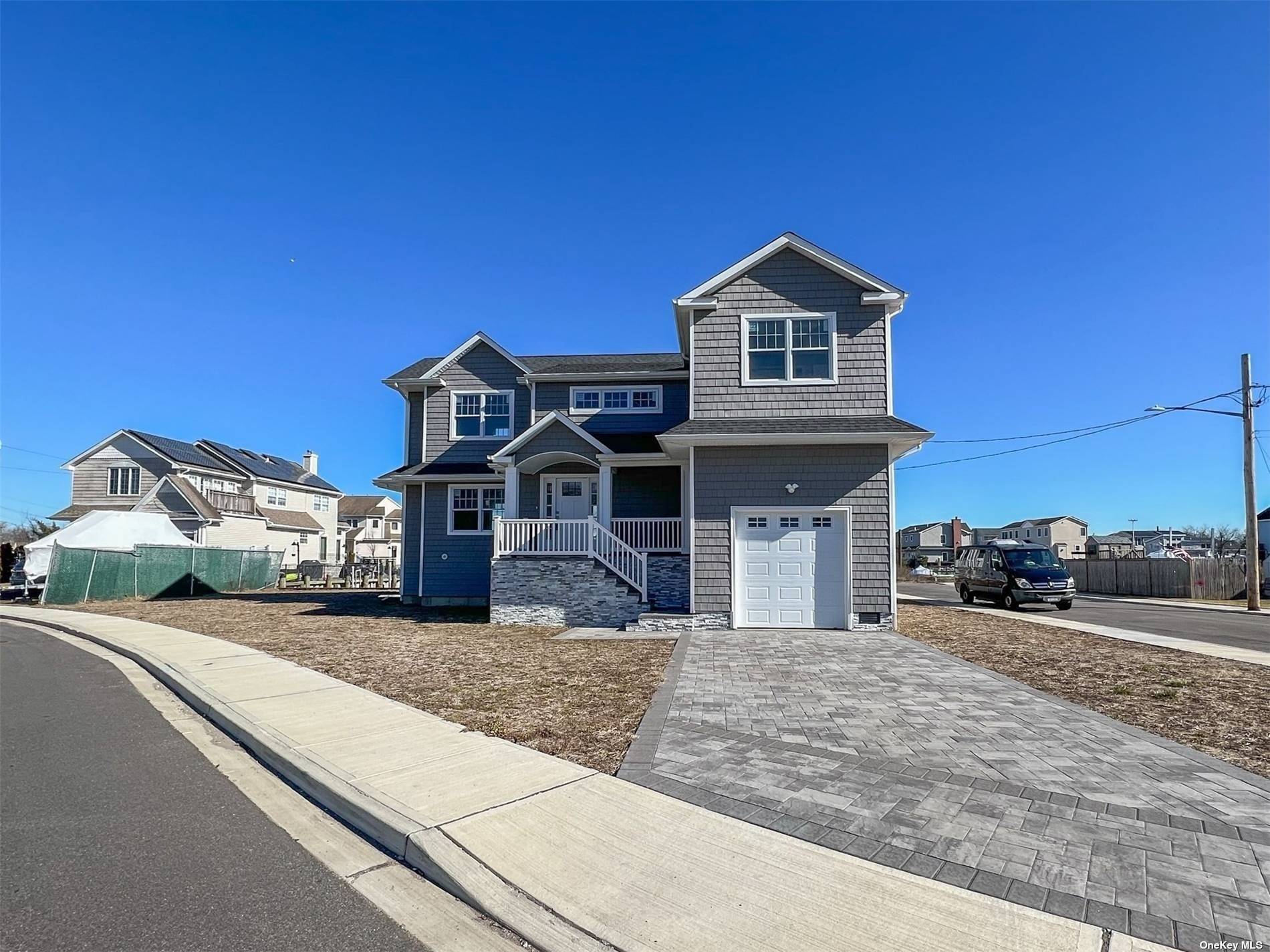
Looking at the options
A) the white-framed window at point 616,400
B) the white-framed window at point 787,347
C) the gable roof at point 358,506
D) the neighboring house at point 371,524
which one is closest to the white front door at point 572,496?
the white-framed window at point 616,400

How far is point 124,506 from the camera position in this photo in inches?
1491

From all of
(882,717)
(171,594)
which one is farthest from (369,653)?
(171,594)

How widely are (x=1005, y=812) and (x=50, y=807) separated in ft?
21.6

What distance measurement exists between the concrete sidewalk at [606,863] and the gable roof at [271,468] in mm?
41447

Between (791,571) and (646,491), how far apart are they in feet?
17.0

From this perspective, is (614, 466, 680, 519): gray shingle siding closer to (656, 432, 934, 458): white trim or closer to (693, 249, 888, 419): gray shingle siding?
(693, 249, 888, 419): gray shingle siding

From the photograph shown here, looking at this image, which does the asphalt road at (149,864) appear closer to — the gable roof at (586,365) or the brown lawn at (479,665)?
the brown lawn at (479,665)

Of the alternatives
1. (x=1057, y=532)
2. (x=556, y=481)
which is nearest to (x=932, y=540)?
(x=1057, y=532)

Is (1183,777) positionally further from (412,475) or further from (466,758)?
(412,475)

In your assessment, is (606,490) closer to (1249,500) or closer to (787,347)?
(787,347)

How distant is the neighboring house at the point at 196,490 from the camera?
1435 inches

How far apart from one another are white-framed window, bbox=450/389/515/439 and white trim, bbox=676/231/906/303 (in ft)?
25.7

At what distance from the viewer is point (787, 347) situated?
15078mm

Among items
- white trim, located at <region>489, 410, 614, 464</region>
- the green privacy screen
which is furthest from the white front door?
the green privacy screen
